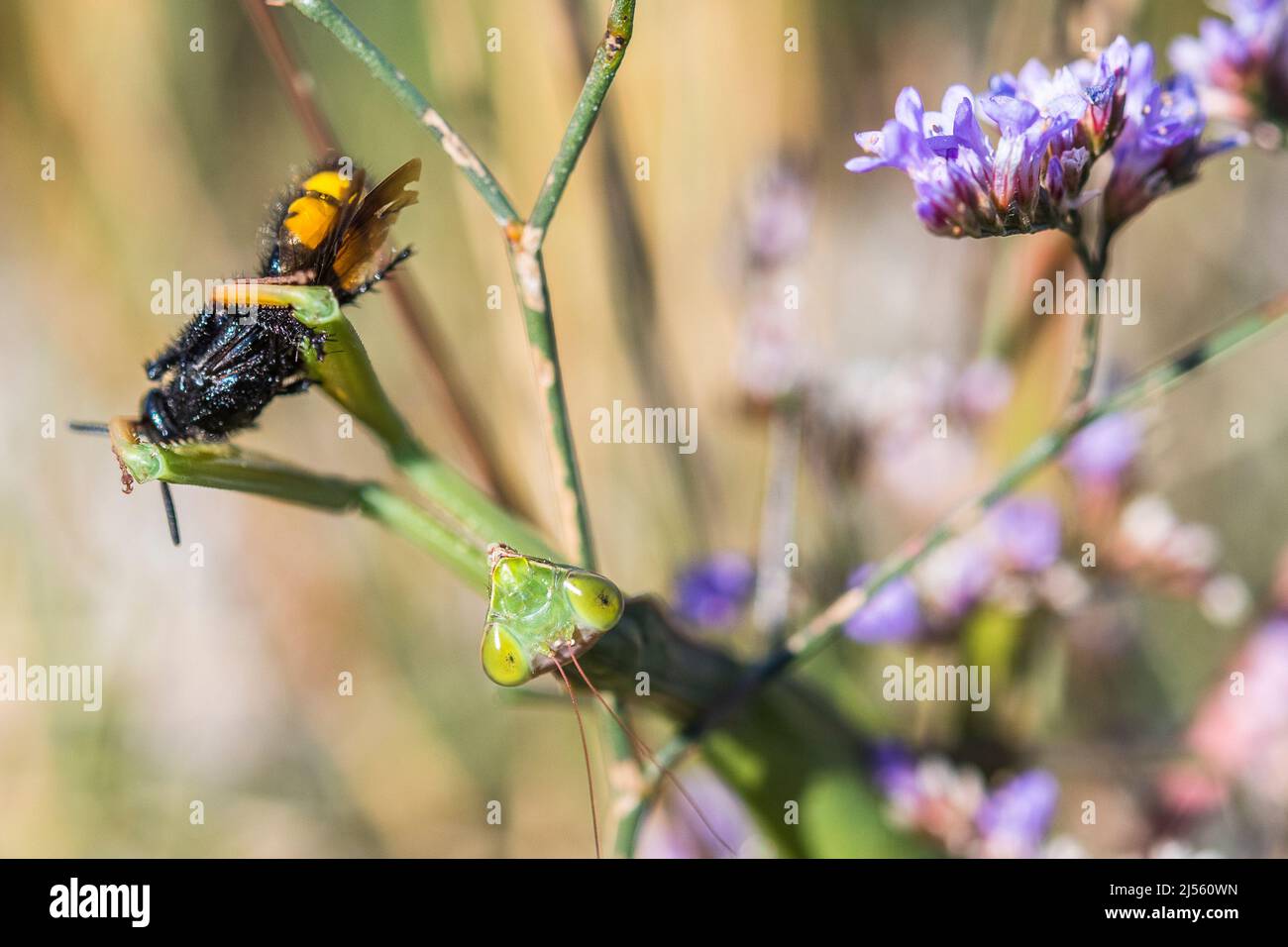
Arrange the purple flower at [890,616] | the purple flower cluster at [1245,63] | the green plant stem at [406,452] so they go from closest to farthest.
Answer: the green plant stem at [406,452]
the purple flower cluster at [1245,63]
the purple flower at [890,616]

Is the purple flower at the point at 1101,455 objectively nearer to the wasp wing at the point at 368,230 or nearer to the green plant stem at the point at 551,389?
the green plant stem at the point at 551,389

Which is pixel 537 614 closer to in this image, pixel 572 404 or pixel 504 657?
pixel 504 657

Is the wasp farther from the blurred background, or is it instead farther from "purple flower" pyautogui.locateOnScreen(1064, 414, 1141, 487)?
"purple flower" pyautogui.locateOnScreen(1064, 414, 1141, 487)

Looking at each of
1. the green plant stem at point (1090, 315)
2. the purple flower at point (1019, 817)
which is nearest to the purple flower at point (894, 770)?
the purple flower at point (1019, 817)

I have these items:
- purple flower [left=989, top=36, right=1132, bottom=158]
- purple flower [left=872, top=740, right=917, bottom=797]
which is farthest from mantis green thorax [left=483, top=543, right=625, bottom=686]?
purple flower [left=872, top=740, right=917, bottom=797]

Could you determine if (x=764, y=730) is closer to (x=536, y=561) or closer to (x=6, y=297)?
(x=536, y=561)
